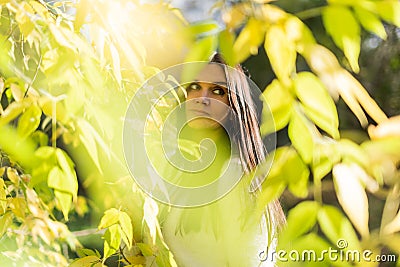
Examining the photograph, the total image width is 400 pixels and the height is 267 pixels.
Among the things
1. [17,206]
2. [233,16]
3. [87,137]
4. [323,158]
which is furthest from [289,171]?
[17,206]

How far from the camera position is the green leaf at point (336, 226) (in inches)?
18.1

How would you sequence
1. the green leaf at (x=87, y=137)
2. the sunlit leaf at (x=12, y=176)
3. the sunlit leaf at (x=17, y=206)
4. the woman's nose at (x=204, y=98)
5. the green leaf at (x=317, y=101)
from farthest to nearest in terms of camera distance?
the sunlit leaf at (x=12, y=176) < the sunlit leaf at (x=17, y=206) < the woman's nose at (x=204, y=98) < the green leaf at (x=87, y=137) < the green leaf at (x=317, y=101)

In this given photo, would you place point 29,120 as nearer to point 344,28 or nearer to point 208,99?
point 208,99

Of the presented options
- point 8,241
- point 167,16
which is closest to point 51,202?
point 8,241

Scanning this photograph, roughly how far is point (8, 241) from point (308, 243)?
139cm

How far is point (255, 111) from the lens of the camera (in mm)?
657

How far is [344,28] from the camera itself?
427mm

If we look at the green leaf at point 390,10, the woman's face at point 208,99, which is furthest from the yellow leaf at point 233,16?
the woman's face at point 208,99

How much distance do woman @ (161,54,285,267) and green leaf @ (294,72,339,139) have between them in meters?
0.19

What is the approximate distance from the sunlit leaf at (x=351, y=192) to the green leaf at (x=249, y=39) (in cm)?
12

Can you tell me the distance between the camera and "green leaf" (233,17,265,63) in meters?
0.43

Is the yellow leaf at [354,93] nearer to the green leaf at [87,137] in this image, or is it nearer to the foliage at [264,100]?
the foliage at [264,100]

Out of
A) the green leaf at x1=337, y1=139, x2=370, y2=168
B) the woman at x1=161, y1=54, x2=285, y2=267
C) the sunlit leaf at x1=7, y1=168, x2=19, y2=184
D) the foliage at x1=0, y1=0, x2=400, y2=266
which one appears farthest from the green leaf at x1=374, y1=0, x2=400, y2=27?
the sunlit leaf at x1=7, y1=168, x2=19, y2=184

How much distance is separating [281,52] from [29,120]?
0.33 m
